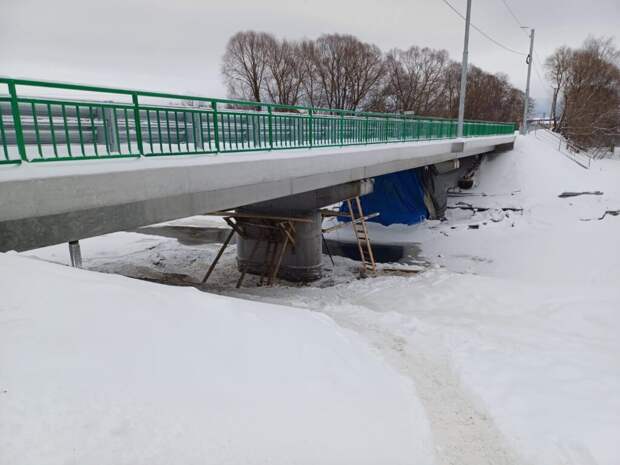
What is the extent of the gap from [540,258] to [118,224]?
14271 mm

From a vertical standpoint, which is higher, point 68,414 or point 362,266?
point 68,414

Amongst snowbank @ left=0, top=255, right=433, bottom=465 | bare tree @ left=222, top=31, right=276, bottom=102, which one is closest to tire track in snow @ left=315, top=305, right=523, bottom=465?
snowbank @ left=0, top=255, right=433, bottom=465

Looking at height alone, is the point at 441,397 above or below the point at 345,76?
below

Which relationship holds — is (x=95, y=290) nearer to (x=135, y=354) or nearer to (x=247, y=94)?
(x=135, y=354)

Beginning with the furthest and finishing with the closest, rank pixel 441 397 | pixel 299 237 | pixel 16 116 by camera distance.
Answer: pixel 299 237
pixel 441 397
pixel 16 116

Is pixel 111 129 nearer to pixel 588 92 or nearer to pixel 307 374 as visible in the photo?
pixel 307 374

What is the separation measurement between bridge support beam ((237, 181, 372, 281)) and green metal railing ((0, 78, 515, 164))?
235cm

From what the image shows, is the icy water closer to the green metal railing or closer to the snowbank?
the green metal railing

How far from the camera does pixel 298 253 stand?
535 inches

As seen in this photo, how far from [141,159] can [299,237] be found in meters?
8.02

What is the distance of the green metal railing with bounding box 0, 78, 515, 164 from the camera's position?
15.7 ft

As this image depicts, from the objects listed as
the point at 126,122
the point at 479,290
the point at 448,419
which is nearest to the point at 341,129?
the point at 479,290

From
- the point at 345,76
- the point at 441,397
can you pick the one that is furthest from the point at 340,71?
the point at 441,397

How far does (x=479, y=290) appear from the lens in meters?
10.1
